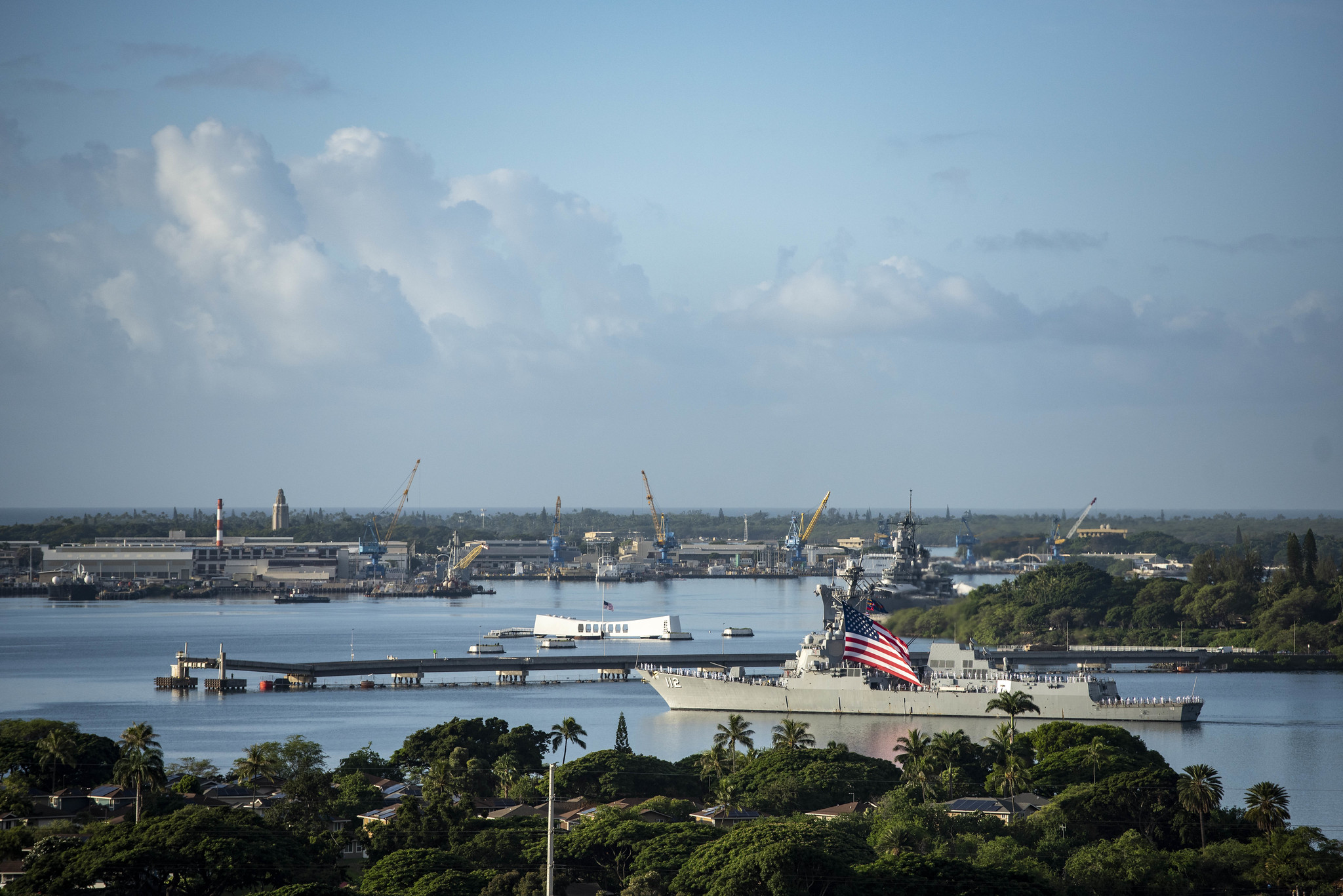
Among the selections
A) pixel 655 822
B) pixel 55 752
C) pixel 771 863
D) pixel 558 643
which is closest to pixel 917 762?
pixel 655 822

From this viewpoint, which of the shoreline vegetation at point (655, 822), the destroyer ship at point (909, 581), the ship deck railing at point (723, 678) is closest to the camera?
the shoreline vegetation at point (655, 822)

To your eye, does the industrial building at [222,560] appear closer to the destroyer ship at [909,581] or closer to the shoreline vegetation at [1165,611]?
the destroyer ship at [909,581]

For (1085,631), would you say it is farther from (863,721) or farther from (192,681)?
(192,681)

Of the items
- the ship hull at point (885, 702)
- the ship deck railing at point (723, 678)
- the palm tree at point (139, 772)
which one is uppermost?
the palm tree at point (139, 772)

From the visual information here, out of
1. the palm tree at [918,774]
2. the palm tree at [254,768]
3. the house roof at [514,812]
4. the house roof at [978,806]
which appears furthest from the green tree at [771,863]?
the palm tree at [254,768]

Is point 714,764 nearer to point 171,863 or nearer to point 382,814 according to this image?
point 382,814

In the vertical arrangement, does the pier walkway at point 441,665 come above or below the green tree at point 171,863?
below
